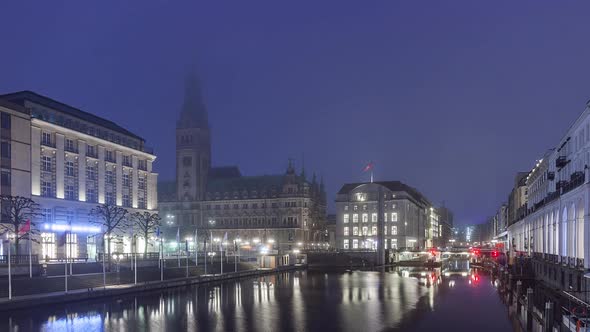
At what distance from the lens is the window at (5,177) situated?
282 feet

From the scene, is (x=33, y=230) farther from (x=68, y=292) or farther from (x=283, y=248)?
(x=283, y=248)

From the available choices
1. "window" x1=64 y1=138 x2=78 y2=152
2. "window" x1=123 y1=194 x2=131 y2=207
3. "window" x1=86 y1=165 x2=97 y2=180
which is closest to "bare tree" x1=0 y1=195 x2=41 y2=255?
"window" x1=64 y1=138 x2=78 y2=152

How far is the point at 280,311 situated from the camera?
63.4m

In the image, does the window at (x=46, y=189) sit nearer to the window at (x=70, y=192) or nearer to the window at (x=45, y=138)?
the window at (x=70, y=192)

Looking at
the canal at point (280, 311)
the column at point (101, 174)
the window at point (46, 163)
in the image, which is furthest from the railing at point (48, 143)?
the canal at point (280, 311)

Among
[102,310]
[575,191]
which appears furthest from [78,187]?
[575,191]

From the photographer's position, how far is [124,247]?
11769cm

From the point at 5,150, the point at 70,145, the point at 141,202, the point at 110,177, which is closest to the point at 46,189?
the point at 70,145

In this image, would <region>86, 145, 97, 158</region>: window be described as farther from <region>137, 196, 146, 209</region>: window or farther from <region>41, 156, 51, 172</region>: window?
<region>137, 196, 146, 209</region>: window

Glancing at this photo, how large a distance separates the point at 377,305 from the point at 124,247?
66725 millimetres

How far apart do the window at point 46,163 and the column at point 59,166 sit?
138 centimetres

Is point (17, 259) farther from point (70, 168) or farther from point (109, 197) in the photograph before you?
point (109, 197)

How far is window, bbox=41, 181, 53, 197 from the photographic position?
96312mm

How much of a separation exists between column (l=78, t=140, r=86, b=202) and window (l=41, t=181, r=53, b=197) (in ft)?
26.4
